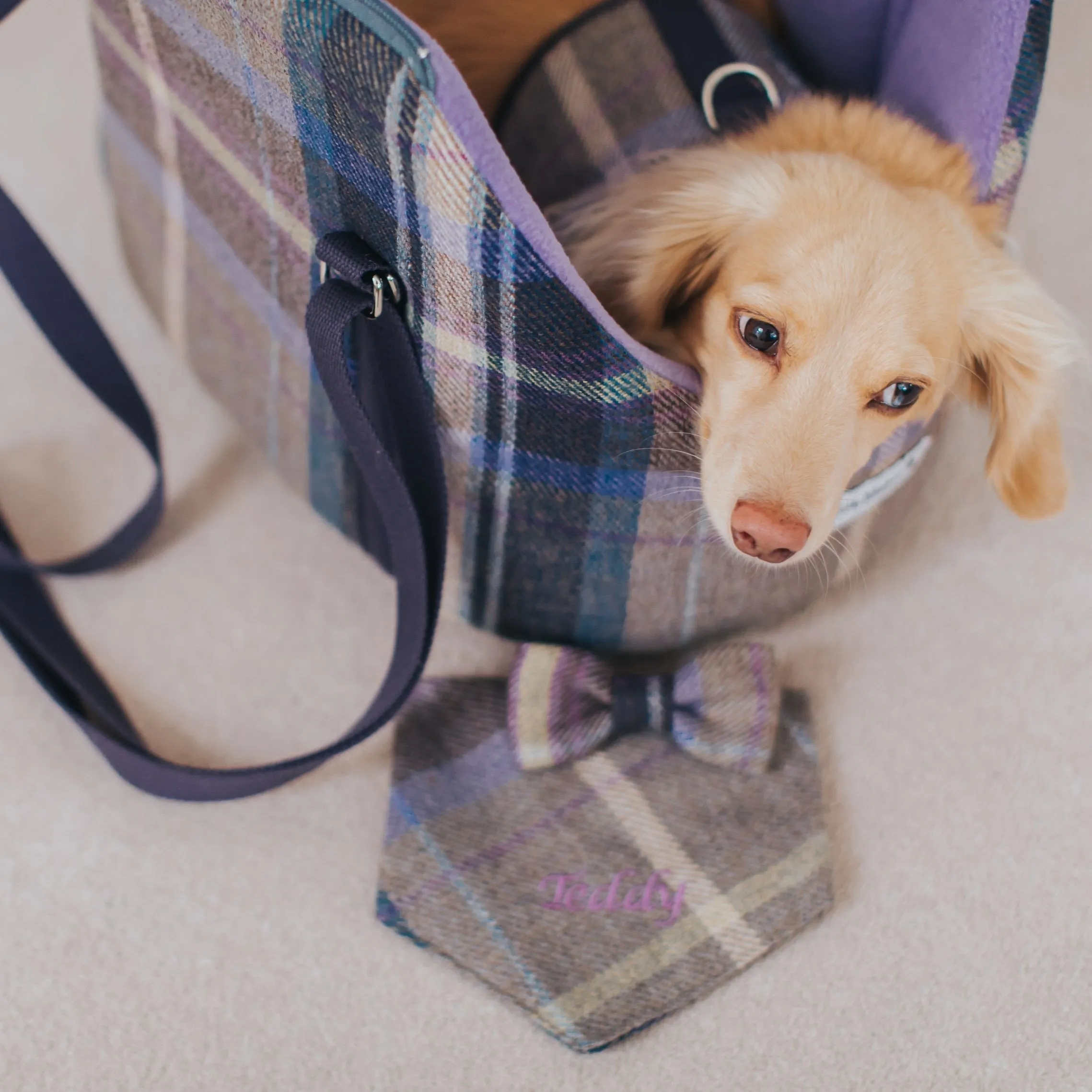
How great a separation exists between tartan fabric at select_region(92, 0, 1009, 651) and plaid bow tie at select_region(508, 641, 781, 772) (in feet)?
0.16

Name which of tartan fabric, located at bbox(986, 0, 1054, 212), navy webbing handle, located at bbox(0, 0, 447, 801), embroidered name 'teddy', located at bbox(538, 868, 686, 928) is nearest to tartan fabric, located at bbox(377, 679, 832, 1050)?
embroidered name 'teddy', located at bbox(538, 868, 686, 928)

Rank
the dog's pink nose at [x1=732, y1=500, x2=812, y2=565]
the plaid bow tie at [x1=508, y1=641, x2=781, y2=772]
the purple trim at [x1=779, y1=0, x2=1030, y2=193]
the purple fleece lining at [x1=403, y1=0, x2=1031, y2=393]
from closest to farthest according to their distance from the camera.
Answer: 1. the purple fleece lining at [x1=403, y1=0, x2=1031, y2=393]
2. the dog's pink nose at [x1=732, y1=500, x2=812, y2=565]
3. the purple trim at [x1=779, y1=0, x2=1030, y2=193]
4. the plaid bow tie at [x1=508, y1=641, x2=781, y2=772]

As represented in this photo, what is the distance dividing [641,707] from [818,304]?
1.43 ft

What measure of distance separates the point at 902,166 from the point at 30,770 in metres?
1.03

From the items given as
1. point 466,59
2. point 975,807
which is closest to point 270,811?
point 975,807

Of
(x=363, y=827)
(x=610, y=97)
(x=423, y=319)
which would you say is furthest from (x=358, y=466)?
(x=610, y=97)

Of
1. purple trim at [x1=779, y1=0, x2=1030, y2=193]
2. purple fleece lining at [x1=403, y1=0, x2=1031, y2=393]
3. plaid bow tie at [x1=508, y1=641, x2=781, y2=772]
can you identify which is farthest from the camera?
plaid bow tie at [x1=508, y1=641, x2=781, y2=772]

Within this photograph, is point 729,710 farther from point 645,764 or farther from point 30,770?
point 30,770

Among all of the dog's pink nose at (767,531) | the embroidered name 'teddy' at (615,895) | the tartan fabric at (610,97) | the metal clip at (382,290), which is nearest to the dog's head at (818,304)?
the dog's pink nose at (767,531)

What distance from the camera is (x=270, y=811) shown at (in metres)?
1.03

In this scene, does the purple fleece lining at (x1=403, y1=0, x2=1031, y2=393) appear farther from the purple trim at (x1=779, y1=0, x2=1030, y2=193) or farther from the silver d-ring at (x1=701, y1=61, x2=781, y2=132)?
the silver d-ring at (x1=701, y1=61, x2=781, y2=132)

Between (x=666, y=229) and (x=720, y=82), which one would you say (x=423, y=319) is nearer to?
(x=666, y=229)

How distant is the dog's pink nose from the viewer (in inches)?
31.4

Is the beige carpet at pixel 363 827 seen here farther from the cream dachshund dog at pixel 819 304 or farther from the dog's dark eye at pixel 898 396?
the dog's dark eye at pixel 898 396
